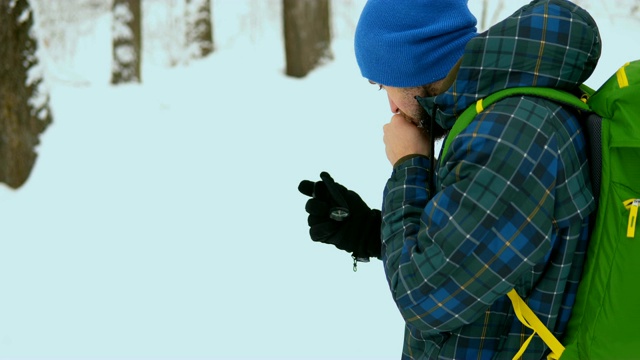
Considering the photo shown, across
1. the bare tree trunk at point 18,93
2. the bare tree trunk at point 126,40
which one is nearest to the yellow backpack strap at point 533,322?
the bare tree trunk at point 18,93

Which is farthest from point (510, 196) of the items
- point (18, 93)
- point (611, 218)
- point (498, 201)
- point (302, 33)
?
point (302, 33)

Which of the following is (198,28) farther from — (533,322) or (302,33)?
(533,322)

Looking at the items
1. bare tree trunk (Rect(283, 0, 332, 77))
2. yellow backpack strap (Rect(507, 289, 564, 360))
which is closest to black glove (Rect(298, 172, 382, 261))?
yellow backpack strap (Rect(507, 289, 564, 360))

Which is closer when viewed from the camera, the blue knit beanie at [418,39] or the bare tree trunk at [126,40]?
the blue knit beanie at [418,39]

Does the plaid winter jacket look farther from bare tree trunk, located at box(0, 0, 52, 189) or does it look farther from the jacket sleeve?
bare tree trunk, located at box(0, 0, 52, 189)

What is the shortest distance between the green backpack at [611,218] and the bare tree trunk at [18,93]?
445 centimetres

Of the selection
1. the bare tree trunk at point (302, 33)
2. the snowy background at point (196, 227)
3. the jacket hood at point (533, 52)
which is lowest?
the snowy background at point (196, 227)

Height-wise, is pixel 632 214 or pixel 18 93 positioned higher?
pixel 18 93

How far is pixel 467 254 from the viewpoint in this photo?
4.20ft

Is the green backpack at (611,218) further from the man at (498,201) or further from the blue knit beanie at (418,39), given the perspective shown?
the blue knit beanie at (418,39)

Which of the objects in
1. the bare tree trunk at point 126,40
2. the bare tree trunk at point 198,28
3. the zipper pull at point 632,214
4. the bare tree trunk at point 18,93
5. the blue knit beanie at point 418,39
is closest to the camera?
the zipper pull at point 632,214

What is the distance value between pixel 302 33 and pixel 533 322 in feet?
22.3

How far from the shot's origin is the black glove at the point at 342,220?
67.2 inches

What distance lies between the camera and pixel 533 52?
4.23 ft
